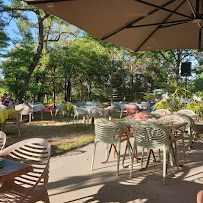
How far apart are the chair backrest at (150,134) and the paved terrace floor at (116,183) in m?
0.53

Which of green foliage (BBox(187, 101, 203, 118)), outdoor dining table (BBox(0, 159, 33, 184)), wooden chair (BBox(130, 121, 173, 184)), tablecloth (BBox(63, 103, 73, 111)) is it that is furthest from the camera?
tablecloth (BBox(63, 103, 73, 111))

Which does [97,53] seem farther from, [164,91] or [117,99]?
[164,91]

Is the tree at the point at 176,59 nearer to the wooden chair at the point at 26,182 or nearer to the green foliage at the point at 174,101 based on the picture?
the green foliage at the point at 174,101

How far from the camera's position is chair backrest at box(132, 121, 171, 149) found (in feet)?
8.90

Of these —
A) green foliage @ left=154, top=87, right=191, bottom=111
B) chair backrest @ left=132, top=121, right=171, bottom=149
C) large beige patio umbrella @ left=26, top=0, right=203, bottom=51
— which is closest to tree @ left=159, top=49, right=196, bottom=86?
green foliage @ left=154, top=87, right=191, bottom=111

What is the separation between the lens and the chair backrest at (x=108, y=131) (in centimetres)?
299

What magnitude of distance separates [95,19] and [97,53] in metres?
17.8

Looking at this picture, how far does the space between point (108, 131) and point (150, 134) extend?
2.12 ft

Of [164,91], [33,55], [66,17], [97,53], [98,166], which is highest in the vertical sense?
[97,53]

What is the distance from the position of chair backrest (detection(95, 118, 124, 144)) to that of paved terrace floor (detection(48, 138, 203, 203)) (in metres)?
0.54

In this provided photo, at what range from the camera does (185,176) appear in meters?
2.95

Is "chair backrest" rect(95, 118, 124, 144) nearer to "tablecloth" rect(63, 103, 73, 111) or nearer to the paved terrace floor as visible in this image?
the paved terrace floor

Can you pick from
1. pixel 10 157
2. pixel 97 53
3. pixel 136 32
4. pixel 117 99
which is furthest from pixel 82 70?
→ pixel 10 157

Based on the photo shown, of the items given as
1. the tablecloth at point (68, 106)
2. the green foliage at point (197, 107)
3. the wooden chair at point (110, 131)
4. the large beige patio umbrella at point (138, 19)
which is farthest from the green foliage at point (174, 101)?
the tablecloth at point (68, 106)
